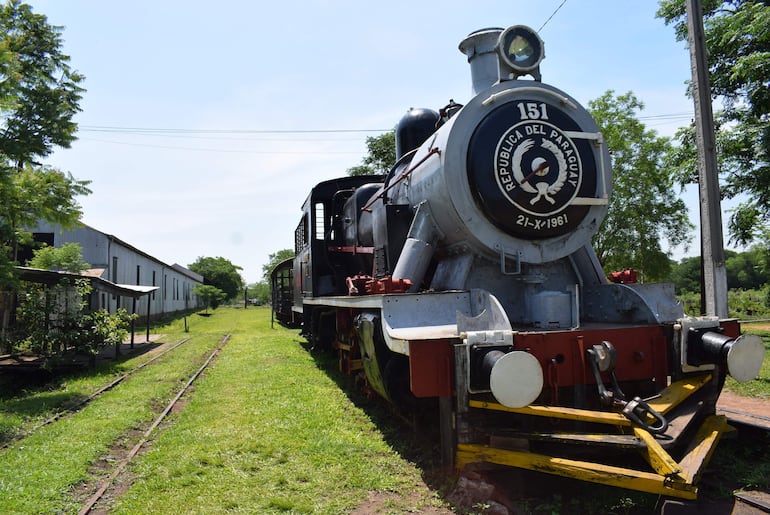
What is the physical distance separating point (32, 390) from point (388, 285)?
8951mm

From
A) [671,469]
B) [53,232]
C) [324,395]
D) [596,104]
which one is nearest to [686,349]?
[671,469]

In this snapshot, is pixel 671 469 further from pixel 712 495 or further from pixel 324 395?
pixel 324 395

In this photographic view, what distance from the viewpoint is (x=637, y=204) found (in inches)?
816

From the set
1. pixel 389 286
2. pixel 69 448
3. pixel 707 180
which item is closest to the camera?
pixel 389 286

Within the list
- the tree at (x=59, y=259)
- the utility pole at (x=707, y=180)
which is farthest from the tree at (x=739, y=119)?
the tree at (x=59, y=259)

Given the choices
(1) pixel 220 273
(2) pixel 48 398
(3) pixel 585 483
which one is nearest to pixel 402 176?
(3) pixel 585 483

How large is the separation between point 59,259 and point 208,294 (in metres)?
35.3

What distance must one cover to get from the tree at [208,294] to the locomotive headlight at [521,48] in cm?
4871

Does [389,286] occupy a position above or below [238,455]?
above

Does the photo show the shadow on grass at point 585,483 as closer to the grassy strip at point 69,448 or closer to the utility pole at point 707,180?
the grassy strip at point 69,448

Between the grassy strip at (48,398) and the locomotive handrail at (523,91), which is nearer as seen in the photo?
the locomotive handrail at (523,91)

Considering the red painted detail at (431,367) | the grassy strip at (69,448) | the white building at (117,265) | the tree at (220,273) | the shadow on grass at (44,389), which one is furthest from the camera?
the tree at (220,273)

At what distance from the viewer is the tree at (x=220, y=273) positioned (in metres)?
76.9

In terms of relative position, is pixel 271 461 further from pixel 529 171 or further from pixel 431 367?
pixel 529 171
